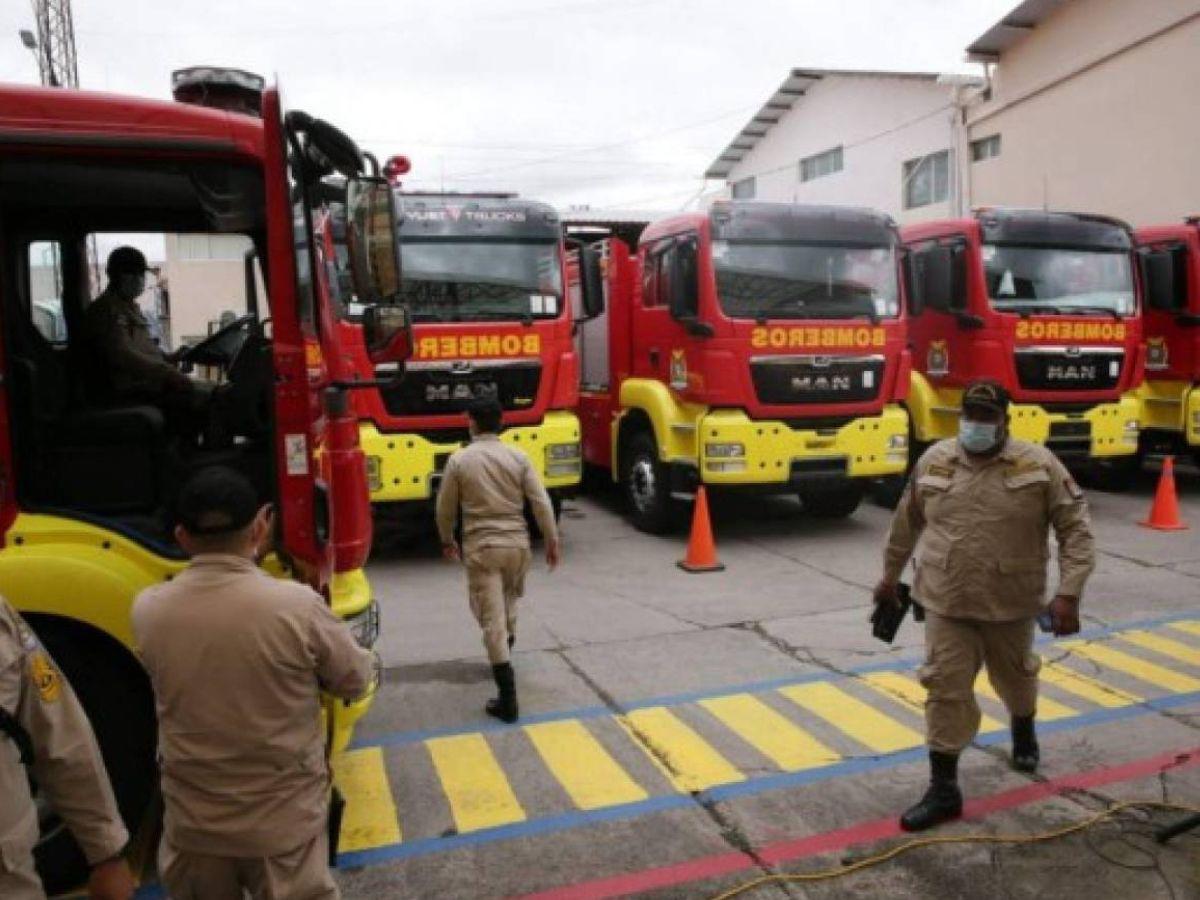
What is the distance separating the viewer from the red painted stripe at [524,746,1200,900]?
3.38 m

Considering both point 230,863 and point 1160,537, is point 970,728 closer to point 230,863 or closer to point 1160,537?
point 230,863

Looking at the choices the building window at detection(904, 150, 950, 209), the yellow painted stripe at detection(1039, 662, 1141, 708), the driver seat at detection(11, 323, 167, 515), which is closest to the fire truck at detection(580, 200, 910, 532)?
the yellow painted stripe at detection(1039, 662, 1141, 708)

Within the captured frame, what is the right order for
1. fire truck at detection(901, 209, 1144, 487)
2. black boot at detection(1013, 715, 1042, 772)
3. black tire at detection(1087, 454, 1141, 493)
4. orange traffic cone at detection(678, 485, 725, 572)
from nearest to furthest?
black boot at detection(1013, 715, 1042, 772), orange traffic cone at detection(678, 485, 725, 572), fire truck at detection(901, 209, 1144, 487), black tire at detection(1087, 454, 1141, 493)

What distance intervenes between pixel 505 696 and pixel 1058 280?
24.4 ft

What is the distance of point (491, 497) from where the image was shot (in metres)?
5.00

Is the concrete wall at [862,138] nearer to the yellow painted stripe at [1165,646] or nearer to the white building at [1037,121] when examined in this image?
the white building at [1037,121]

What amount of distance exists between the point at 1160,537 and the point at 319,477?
8168 millimetres

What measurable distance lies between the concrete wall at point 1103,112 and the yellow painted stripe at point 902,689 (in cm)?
1260

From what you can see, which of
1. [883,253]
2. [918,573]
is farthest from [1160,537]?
[918,573]

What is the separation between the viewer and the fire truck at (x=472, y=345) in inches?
308

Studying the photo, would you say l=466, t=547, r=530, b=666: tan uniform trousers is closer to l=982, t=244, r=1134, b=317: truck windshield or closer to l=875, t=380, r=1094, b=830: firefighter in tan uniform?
l=875, t=380, r=1094, b=830: firefighter in tan uniform

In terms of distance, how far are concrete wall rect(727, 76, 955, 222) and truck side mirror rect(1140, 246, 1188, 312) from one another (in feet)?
30.2

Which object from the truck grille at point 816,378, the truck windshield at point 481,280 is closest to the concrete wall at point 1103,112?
the truck grille at point 816,378

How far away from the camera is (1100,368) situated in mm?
9797
